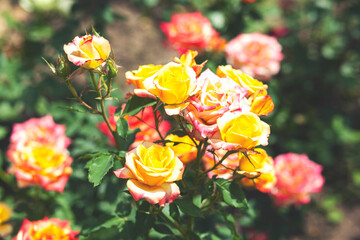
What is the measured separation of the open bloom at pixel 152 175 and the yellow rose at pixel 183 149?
0.11 m

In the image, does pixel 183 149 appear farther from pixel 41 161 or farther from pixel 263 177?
pixel 41 161

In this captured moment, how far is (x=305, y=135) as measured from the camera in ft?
9.21

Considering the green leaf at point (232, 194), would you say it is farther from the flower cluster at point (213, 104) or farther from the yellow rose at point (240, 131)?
the yellow rose at point (240, 131)

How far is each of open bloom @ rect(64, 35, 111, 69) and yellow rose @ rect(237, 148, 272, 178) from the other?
0.40 m

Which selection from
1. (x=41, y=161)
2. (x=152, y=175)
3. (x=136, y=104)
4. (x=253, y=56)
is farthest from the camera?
(x=253, y=56)

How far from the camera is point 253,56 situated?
172 cm

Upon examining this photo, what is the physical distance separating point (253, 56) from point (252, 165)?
100cm

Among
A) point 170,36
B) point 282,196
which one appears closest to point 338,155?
point 282,196

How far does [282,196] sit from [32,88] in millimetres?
1602

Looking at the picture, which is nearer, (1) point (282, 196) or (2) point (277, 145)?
(1) point (282, 196)

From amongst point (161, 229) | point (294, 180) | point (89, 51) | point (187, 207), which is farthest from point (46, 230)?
point (294, 180)

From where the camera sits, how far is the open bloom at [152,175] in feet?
2.40

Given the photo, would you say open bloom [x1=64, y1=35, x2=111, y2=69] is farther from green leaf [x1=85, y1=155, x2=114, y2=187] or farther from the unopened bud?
green leaf [x1=85, y1=155, x2=114, y2=187]

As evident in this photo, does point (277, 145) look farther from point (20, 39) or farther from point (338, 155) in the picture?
point (20, 39)
